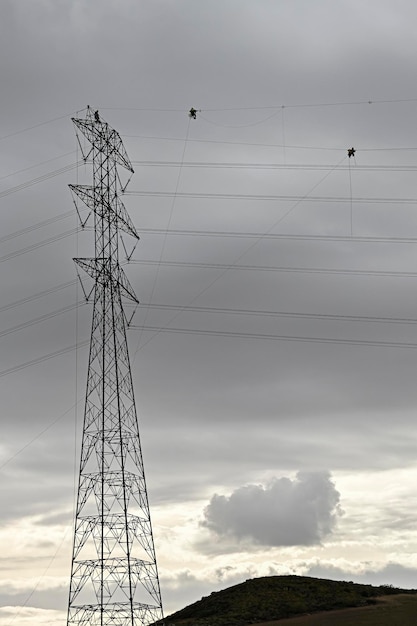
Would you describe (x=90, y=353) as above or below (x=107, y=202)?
below

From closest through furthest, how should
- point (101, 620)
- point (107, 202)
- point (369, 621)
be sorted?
point (101, 620) → point (107, 202) → point (369, 621)

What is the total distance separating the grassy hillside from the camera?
336 feet

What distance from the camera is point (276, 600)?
111000mm

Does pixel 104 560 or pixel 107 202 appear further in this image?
pixel 107 202

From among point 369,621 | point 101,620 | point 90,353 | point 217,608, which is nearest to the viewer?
point 101,620

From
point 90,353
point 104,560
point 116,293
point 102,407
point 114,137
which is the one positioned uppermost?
point 114,137

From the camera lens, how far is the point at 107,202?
285 ft

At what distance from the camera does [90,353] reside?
8100 centimetres

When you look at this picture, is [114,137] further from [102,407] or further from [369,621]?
[369,621]

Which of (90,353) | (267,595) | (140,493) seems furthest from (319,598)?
(90,353)

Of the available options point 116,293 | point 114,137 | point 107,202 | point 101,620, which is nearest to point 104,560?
point 101,620

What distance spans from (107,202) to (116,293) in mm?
9521

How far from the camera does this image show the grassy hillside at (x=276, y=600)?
10256 cm

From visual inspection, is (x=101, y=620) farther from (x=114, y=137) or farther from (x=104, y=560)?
(x=114, y=137)
